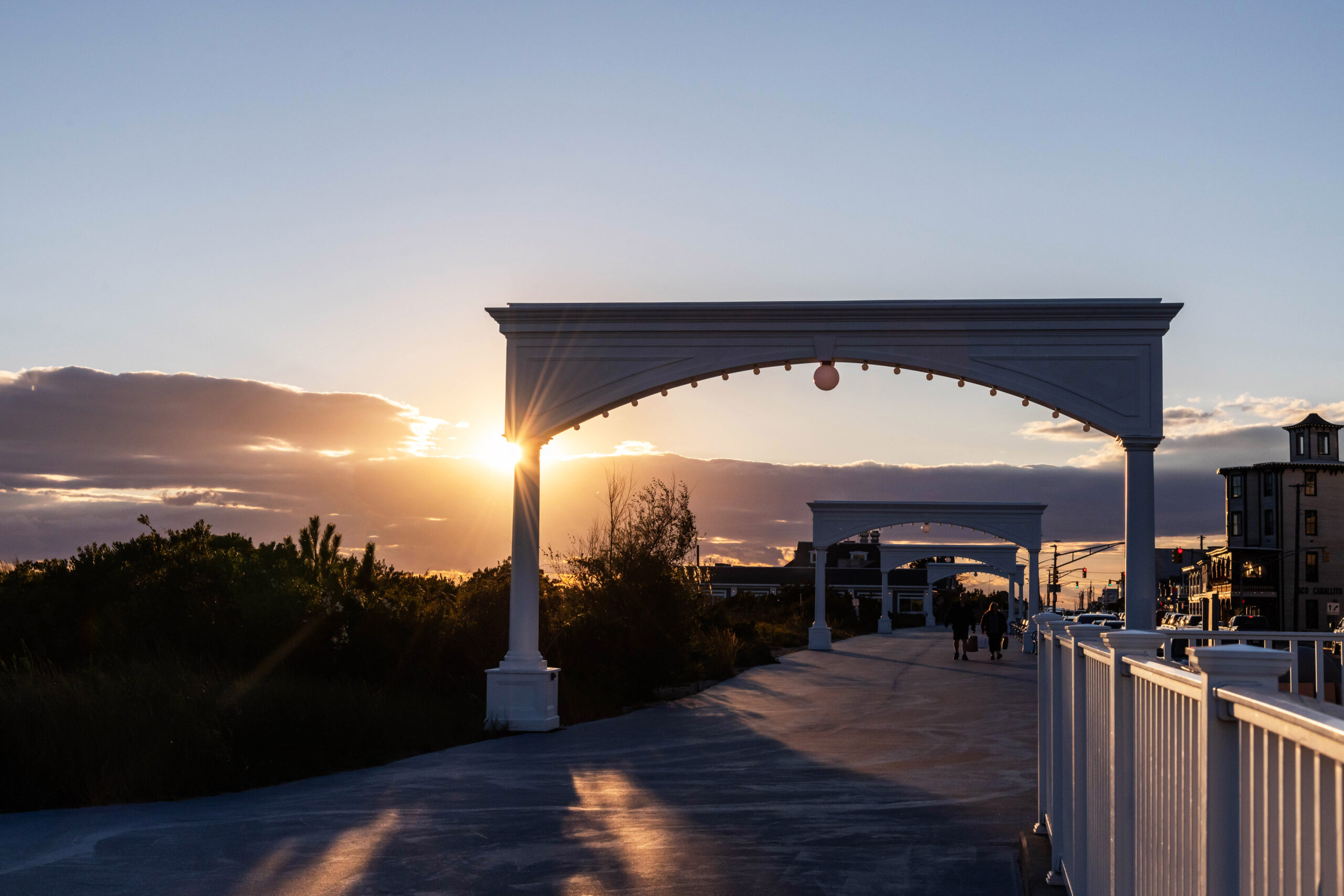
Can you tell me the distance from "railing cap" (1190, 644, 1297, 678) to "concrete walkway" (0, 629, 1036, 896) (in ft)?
14.5

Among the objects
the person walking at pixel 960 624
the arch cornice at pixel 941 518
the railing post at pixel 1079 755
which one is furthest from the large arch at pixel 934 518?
the railing post at pixel 1079 755

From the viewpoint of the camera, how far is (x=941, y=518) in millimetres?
40062

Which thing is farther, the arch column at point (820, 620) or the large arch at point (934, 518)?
the large arch at point (934, 518)

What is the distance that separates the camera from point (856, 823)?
27.7 ft

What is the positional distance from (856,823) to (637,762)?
11.9ft

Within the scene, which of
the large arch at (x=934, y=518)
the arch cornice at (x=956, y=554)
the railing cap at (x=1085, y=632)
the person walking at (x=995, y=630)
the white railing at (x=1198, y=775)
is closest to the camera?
the white railing at (x=1198, y=775)

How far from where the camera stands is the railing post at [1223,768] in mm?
2520

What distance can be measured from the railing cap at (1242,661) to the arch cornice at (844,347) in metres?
11.2

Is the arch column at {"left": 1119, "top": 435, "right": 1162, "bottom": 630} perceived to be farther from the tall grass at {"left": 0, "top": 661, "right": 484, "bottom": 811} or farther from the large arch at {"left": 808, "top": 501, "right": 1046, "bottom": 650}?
the large arch at {"left": 808, "top": 501, "right": 1046, "bottom": 650}

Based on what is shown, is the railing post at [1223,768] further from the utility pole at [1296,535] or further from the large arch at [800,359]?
the utility pole at [1296,535]

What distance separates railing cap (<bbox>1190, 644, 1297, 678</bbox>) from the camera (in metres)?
2.47

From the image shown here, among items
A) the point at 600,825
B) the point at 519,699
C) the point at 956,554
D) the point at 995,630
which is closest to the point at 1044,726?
the point at 600,825

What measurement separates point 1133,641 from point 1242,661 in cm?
165

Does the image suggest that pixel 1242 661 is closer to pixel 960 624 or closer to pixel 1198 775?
pixel 1198 775
